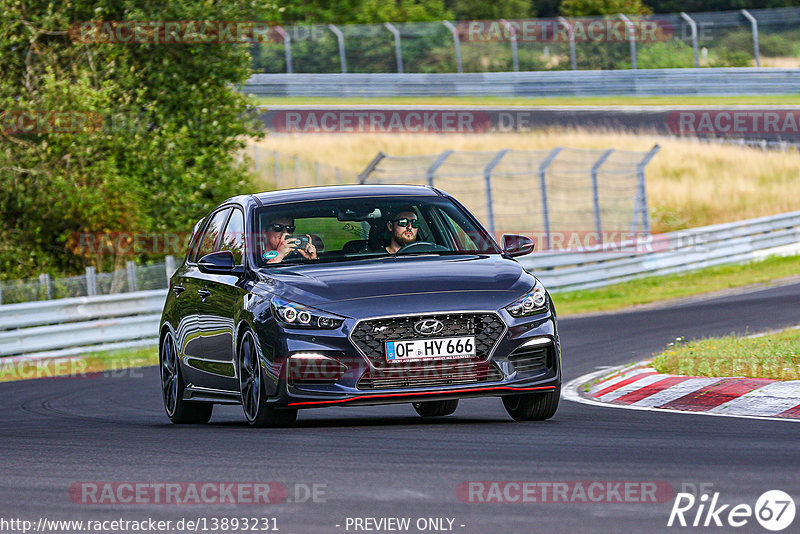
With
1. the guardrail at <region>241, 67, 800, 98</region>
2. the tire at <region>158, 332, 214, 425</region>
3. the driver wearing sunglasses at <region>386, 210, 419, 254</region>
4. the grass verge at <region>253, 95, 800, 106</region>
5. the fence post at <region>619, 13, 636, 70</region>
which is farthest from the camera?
the fence post at <region>619, 13, 636, 70</region>

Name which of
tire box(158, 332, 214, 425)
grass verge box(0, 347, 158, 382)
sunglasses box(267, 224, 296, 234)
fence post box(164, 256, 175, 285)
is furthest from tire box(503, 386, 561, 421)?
fence post box(164, 256, 175, 285)

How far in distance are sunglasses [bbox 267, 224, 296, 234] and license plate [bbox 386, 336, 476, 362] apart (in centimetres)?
159

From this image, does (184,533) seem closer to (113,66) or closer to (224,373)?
(224,373)

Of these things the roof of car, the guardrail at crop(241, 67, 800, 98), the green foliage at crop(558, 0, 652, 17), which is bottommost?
the guardrail at crop(241, 67, 800, 98)

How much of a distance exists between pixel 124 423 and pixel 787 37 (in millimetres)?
40198

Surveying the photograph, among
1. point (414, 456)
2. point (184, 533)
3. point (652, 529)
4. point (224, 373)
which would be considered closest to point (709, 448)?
point (414, 456)

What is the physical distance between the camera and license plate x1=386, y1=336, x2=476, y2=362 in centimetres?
898

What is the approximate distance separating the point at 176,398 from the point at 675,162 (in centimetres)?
3510

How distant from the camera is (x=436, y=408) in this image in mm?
11422

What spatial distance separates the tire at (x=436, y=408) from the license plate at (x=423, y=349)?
2.43m

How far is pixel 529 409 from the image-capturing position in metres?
9.72

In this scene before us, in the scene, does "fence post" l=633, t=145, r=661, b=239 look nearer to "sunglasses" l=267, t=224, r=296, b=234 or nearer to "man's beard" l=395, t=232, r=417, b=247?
"man's beard" l=395, t=232, r=417, b=247

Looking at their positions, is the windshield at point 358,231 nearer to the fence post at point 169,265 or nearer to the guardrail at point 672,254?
the fence post at point 169,265

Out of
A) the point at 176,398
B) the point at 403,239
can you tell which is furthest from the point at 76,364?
the point at 403,239
